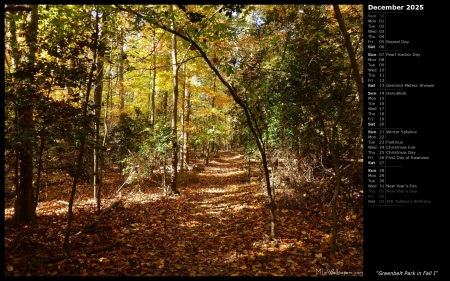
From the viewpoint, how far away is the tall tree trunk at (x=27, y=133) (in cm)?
544

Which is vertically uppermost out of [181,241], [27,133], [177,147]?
[27,133]

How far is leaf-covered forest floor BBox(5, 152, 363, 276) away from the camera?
5129 mm

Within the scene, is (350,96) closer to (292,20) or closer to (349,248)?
(292,20)

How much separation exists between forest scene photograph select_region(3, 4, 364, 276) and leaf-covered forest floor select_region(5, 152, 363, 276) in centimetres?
4

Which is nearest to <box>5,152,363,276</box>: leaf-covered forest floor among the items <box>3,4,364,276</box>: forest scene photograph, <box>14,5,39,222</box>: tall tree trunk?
<box>3,4,364,276</box>: forest scene photograph

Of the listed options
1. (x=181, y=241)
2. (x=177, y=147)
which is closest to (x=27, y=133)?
(x=181, y=241)

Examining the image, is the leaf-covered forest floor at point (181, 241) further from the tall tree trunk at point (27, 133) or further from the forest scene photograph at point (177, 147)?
the tall tree trunk at point (27, 133)

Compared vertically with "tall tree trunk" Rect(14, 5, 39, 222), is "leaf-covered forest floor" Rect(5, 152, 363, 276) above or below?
below

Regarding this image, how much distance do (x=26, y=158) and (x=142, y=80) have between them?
11370mm

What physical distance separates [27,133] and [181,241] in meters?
4.68

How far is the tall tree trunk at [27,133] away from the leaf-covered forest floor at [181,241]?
1.69 ft

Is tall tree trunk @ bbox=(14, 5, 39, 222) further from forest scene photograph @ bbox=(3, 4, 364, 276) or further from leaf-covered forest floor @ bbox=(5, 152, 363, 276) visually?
leaf-covered forest floor @ bbox=(5, 152, 363, 276)

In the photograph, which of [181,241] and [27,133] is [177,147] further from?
[27,133]

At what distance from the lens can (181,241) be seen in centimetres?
704
